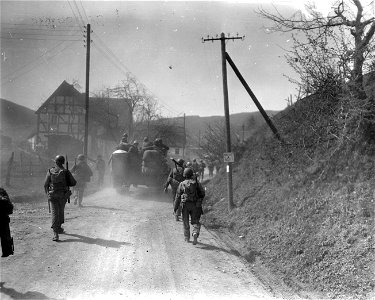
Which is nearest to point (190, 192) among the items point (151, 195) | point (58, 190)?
point (58, 190)

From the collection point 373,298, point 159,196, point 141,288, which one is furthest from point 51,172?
point 159,196

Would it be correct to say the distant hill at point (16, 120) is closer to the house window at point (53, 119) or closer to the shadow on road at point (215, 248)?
the house window at point (53, 119)

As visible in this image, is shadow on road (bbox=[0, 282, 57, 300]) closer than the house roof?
Yes

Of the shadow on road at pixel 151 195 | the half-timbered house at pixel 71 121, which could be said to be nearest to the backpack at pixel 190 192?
the shadow on road at pixel 151 195

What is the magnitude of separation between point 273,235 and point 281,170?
426 cm

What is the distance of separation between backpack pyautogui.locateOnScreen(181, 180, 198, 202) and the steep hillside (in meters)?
1.78

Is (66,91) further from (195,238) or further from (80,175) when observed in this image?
(195,238)

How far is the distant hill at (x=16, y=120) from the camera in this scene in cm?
6339

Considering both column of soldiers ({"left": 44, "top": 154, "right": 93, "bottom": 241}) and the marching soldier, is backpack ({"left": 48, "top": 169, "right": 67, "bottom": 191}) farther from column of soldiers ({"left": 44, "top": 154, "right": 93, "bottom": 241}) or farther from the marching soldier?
the marching soldier

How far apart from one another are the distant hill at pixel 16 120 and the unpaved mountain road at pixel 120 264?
5745 centimetres

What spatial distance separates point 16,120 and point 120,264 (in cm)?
6879

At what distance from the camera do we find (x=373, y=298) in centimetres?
527

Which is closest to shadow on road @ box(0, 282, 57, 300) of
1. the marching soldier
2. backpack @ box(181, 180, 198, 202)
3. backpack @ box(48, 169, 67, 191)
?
the marching soldier

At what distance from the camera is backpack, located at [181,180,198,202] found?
360 inches
